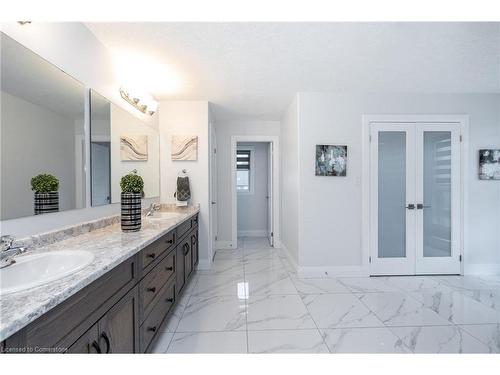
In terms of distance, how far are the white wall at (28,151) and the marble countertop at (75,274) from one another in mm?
264

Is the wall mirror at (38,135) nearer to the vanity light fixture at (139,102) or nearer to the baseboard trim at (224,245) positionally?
the vanity light fixture at (139,102)

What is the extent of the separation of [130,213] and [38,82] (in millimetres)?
887

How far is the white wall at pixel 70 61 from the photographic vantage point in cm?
115

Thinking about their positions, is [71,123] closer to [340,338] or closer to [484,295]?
[340,338]

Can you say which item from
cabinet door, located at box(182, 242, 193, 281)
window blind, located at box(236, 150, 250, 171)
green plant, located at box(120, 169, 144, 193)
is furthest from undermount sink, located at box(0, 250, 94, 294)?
window blind, located at box(236, 150, 250, 171)

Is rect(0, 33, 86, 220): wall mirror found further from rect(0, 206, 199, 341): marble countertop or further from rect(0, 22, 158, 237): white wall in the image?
rect(0, 206, 199, 341): marble countertop

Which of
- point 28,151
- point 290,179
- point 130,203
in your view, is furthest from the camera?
point 290,179

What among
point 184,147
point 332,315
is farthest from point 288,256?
point 184,147

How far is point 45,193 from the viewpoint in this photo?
124 centimetres

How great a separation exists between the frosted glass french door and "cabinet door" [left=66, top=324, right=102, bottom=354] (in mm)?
2909

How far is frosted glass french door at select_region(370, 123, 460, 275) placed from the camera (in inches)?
112

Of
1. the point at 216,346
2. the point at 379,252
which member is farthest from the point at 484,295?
the point at 216,346

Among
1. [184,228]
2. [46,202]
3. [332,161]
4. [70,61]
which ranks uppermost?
[70,61]

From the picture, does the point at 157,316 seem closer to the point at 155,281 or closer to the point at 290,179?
the point at 155,281
